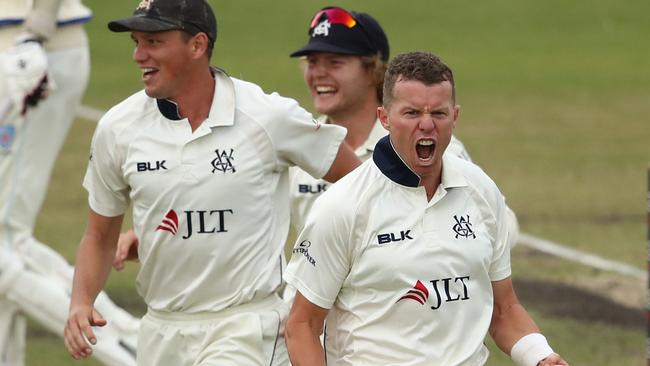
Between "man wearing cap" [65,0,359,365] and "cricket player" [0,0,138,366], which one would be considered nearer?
"man wearing cap" [65,0,359,365]

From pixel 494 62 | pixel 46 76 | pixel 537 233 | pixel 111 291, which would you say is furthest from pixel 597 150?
pixel 46 76

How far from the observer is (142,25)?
6.89 m

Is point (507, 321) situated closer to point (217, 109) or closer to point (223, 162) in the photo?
point (223, 162)

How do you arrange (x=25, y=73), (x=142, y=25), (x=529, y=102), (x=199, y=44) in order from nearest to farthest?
(x=142, y=25), (x=199, y=44), (x=25, y=73), (x=529, y=102)

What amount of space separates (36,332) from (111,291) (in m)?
0.81

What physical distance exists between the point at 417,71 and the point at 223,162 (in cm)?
124

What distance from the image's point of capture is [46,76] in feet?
30.6

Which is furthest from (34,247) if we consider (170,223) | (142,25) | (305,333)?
(305,333)

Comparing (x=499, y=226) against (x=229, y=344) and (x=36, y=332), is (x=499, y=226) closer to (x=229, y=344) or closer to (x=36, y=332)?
(x=229, y=344)

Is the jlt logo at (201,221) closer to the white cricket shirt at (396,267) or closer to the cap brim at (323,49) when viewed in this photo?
the white cricket shirt at (396,267)

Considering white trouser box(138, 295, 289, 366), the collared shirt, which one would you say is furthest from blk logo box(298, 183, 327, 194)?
white trouser box(138, 295, 289, 366)

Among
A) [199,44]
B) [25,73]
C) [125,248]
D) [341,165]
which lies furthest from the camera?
[25,73]

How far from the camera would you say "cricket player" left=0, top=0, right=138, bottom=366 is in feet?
30.7

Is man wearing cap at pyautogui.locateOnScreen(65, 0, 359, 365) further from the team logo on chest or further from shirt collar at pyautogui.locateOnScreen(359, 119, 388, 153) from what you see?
shirt collar at pyautogui.locateOnScreen(359, 119, 388, 153)
